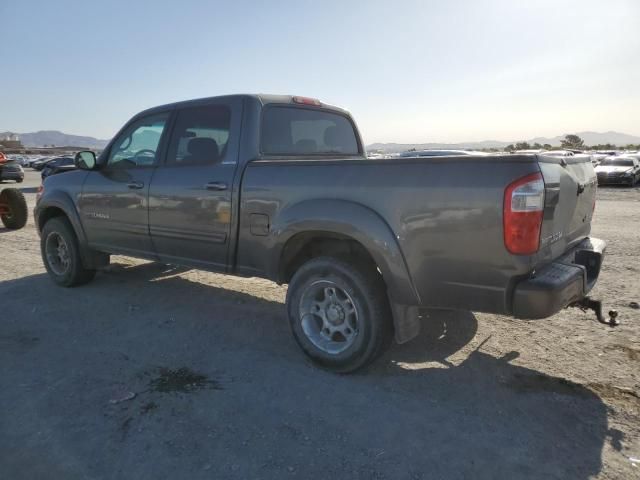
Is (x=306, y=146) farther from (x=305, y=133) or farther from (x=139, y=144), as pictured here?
(x=139, y=144)

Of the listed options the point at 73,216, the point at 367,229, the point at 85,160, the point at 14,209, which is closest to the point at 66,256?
the point at 73,216

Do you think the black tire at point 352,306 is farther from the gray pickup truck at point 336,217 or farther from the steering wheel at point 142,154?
the steering wheel at point 142,154

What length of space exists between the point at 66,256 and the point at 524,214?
16.5ft

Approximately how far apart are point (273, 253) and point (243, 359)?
33.1 inches

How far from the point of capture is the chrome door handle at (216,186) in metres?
3.90

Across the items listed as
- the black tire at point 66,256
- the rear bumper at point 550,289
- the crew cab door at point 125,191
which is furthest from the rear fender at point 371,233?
the black tire at point 66,256

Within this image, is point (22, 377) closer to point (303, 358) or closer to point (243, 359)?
point (243, 359)

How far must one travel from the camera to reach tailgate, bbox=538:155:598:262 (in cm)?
276

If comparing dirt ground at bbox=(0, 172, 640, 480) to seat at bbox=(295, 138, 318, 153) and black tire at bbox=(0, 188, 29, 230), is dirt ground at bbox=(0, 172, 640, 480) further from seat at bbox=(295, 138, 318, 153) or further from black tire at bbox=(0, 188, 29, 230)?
black tire at bbox=(0, 188, 29, 230)

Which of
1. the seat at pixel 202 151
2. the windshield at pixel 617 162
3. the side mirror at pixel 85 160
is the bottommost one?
the windshield at pixel 617 162

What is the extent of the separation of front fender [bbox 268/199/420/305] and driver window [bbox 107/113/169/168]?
2005 mm

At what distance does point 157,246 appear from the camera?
15.1 ft

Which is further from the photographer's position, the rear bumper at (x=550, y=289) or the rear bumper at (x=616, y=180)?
the rear bumper at (x=616, y=180)

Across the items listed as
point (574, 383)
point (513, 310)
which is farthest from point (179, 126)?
point (574, 383)
